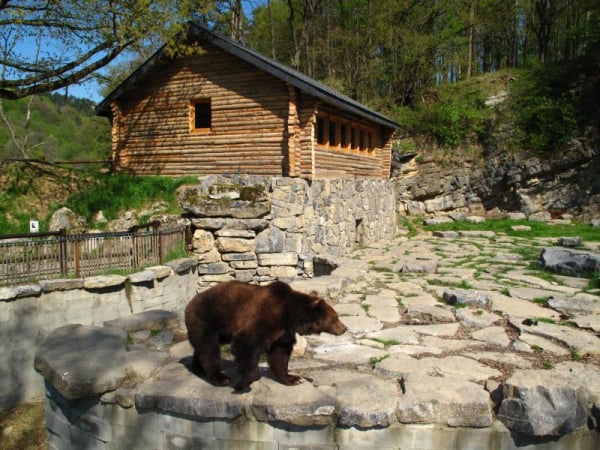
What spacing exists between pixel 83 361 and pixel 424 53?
28402mm

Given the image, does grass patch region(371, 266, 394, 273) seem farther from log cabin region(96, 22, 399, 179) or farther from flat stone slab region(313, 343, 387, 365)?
flat stone slab region(313, 343, 387, 365)

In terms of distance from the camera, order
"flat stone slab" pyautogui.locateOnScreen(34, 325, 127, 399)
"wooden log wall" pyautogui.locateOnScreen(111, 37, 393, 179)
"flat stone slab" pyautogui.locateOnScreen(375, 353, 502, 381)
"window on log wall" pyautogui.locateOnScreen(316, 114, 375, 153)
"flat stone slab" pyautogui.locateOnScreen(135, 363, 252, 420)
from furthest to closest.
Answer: "window on log wall" pyautogui.locateOnScreen(316, 114, 375, 153) < "wooden log wall" pyautogui.locateOnScreen(111, 37, 393, 179) < "flat stone slab" pyautogui.locateOnScreen(375, 353, 502, 381) < "flat stone slab" pyautogui.locateOnScreen(34, 325, 127, 399) < "flat stone slab" pyautogui.locateOnScreen(135, 363, 252, 420)

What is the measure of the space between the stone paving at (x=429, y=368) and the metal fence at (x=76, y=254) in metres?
3.63

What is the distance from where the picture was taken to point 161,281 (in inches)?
367

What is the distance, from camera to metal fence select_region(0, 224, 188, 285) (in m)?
7.70

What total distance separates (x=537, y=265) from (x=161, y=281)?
7.81 m

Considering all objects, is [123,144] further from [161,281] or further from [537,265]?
[537,265]

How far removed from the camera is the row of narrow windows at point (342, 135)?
14.3 metres

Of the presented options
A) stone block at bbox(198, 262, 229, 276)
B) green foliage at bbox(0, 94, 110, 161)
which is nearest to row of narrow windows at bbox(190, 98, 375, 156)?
stone block at bbox(198, 262, 229, 276)

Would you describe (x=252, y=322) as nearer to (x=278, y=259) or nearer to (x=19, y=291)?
(x=19, y=291)

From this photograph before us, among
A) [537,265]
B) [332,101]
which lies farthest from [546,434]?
[332,101]

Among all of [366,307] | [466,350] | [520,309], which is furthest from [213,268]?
[466,350]

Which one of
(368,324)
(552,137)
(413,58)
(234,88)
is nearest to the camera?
(368,324)

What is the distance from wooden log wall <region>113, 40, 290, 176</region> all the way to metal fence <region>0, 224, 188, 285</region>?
17.4ft
